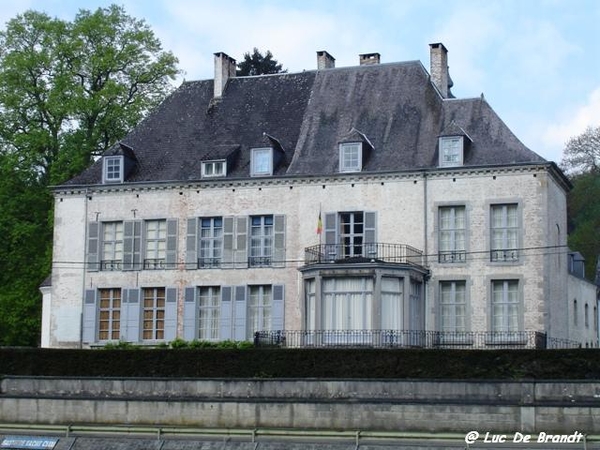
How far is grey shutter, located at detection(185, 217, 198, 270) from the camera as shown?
3622 cm

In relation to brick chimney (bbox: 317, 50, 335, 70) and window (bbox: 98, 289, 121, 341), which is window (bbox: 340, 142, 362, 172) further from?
window (bbox: 98, 289, 121, 341)

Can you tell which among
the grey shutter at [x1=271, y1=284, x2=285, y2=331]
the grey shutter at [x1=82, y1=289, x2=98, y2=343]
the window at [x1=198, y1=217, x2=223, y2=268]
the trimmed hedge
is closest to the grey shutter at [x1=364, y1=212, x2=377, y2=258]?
the grey shutter at [x1=271, y1=284, x2=285, y2=331]

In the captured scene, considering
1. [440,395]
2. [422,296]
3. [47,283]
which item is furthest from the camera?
[47,283]

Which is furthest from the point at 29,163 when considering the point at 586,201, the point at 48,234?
the point at 586,201

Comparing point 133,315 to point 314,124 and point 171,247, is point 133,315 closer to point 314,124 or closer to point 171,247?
point 171,247

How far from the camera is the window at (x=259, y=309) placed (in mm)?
35312

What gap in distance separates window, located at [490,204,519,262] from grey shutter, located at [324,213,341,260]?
4666mm

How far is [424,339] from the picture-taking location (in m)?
33.5

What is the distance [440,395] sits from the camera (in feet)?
84.5

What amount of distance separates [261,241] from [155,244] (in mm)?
3544

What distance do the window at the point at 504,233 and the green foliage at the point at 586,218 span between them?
23.4 m

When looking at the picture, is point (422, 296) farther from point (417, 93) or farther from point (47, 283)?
point (47, 283)

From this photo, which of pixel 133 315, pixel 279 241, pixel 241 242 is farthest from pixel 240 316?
pixel 133 315

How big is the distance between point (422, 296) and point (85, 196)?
1173 cm
